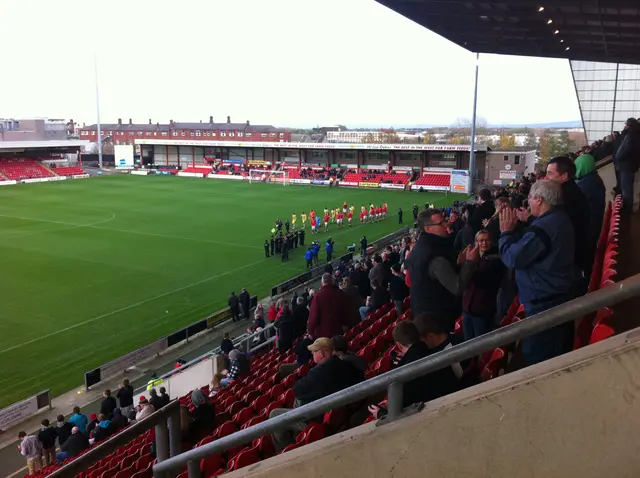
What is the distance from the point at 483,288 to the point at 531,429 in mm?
2331

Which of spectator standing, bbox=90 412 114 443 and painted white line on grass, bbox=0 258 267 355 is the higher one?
spectator standing, bbox=90 412 114 443

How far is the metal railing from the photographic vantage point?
11.3 ft

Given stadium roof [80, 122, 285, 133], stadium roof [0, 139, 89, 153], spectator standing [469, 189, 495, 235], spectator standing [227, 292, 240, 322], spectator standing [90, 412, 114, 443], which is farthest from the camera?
stadium roof [80, 122, 285, 133]

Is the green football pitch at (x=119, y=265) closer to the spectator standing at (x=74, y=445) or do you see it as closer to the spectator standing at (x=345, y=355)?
the spectator standing at (x=74, y=445)

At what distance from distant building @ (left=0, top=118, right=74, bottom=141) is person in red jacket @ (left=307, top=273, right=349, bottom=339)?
257ft

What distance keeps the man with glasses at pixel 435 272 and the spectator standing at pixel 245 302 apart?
42.4ft

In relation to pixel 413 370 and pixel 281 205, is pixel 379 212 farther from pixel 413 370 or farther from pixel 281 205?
pixel 413 370

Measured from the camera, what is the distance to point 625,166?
7.89 m

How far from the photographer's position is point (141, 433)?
11.5 feet

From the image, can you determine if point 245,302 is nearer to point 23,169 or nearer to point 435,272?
point 435,272

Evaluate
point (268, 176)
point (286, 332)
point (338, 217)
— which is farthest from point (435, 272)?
point (268, 176)

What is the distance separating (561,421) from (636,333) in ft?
1.67

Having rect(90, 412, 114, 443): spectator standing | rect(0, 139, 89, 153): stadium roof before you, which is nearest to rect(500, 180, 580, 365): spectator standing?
rect(90, 412, 114, 443): spectator standing

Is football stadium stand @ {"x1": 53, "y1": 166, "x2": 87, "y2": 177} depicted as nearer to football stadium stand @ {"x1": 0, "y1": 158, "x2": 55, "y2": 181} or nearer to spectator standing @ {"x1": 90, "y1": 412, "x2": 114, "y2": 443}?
football stadium stand @ {"x1": 0, "y1": 158, "x2": 55, "y2": 181}
